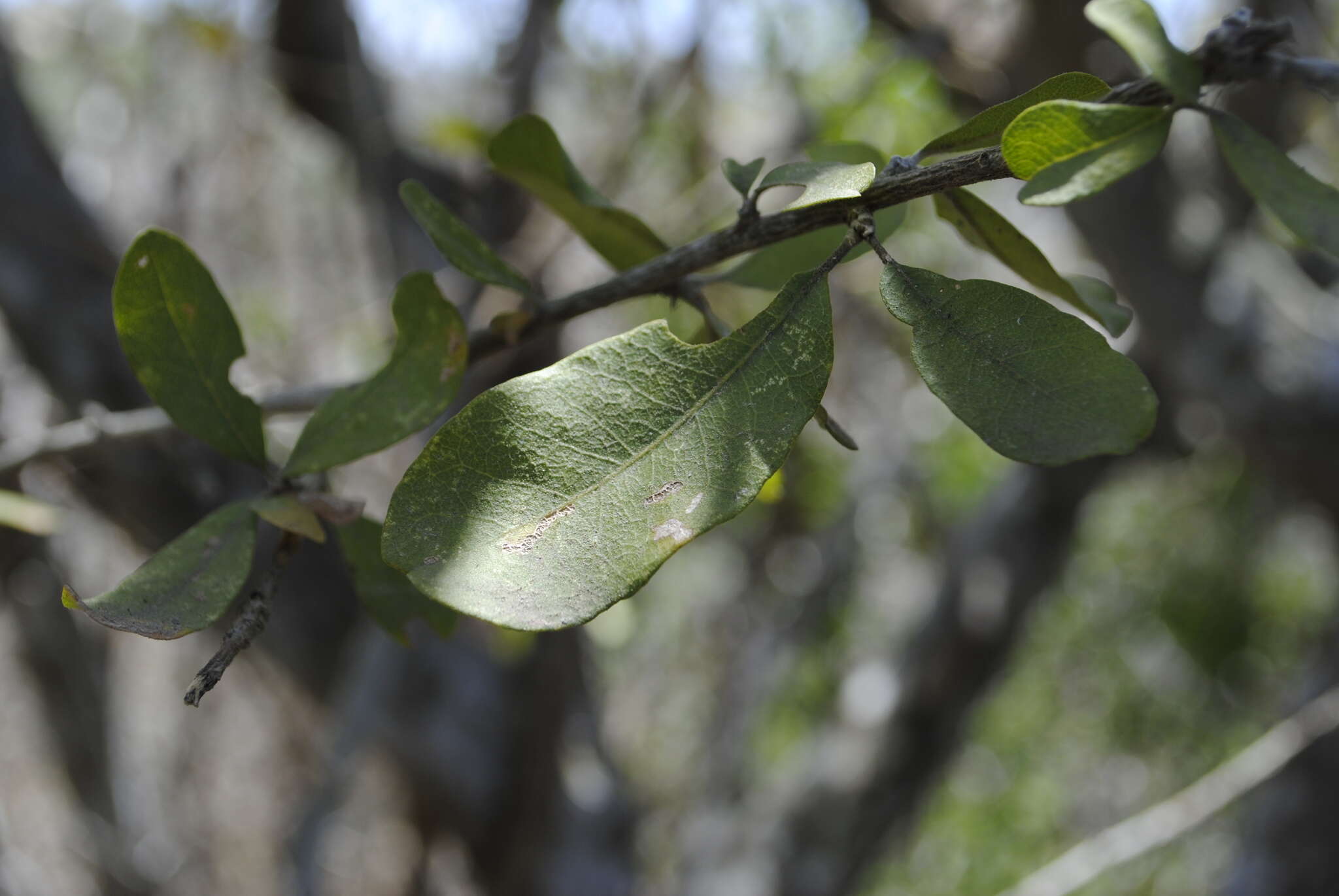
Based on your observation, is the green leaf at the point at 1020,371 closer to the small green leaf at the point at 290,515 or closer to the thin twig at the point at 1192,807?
the small green leaf at the point at 290,515

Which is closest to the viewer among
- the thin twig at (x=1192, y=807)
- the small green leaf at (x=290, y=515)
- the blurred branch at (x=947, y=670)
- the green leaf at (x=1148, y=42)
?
the green leaf at (x=1148, y=42)

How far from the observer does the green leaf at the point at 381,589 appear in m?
0.37

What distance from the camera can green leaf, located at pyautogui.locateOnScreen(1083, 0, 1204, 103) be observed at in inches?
8.7

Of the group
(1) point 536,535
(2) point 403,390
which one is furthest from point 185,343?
(1) point 536,535

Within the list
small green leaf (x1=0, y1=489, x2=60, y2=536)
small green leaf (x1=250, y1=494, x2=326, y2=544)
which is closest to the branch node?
small green leaf (x1=250, y1=494, x2=326, y2=544)

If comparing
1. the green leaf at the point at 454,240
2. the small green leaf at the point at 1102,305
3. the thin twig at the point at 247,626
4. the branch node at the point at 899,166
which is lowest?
the thin twig at the point at 247,626

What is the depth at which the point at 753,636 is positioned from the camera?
86.7 inches

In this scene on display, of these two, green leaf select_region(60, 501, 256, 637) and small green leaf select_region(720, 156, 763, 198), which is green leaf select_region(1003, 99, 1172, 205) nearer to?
small green leaf select_region(720, 156, 763, 198)

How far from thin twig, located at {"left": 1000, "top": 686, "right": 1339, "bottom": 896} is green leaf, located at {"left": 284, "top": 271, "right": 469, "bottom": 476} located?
109cm

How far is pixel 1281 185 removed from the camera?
0.82 feet

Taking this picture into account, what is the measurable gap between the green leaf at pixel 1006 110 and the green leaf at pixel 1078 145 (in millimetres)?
23

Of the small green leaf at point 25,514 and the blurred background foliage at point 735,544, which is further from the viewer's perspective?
the blurred background foliage at point 735,544

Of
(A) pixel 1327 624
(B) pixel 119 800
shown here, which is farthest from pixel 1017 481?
(B) pixel 119 800

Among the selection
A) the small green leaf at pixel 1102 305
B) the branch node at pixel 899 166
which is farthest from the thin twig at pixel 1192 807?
the branch node at pixel 899 166
